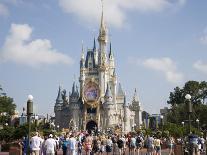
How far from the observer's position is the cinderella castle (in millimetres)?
124750

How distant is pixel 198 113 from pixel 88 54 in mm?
58355

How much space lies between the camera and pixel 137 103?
482ft

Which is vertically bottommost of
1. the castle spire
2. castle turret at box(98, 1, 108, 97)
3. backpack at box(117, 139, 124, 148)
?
backpack at box(117, 139, 124, 148)

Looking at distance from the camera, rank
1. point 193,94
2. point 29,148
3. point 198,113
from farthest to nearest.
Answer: point 193,94, point 198,113, point 29,148

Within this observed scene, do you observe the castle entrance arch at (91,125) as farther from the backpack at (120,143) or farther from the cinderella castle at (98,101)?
the backpack at (120,143)

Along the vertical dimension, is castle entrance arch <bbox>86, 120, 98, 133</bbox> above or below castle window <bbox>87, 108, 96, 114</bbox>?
below

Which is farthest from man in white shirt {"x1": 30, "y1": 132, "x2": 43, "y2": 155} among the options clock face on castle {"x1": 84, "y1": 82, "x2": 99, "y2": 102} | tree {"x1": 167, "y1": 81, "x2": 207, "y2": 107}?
clock face on castle {"x1": 84, "y1": 82, "x2": 99, "y2": 102}

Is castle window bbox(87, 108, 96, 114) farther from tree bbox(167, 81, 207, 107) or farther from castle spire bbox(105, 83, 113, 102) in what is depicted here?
tree bbox(167, 81, 207, 107)

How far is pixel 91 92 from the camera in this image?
4953 inches

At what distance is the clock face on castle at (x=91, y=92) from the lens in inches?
4934

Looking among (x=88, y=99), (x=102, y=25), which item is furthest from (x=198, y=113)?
(x=102, y=25)

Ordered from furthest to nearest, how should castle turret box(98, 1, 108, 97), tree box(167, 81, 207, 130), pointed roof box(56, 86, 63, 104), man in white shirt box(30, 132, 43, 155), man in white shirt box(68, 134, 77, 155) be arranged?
pointed roof box(56, 86, 63, 104)
castle turret box(98, 1, 108, 97)
tree box(167, 81, 207, 130)
man in white shirt box(68, 134, 77, 155)
man in white shirt box(30, 132, 43, 155)

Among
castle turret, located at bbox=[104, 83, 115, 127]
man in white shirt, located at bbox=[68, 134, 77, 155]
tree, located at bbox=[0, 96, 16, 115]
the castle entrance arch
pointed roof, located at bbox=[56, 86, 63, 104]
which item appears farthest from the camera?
pointed roof, located at bbox=[56, 86, 63, 104]

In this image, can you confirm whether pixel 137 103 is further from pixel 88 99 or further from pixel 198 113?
pixel 198 113
